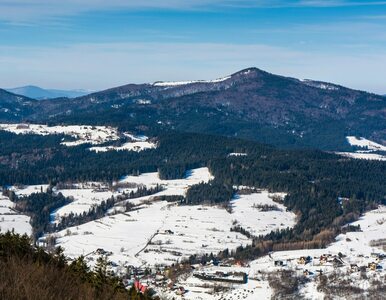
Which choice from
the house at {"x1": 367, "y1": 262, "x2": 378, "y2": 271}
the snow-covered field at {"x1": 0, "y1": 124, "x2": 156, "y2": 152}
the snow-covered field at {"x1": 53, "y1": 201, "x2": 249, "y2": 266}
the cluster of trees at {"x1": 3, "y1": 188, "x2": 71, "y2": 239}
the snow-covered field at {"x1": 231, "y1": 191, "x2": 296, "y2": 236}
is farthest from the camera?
the snow-covered field at {"x1": 0, "y1": 124, "x2": 156, "y2": 152}

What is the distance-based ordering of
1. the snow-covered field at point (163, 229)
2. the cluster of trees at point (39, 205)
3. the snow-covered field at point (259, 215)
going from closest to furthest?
the snow-covered field at point (163, 229) < the snow-covered field at point (259, 215) < the cluster of trees at point (39, 205)

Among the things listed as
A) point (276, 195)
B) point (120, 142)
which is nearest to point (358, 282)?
point (276, 195)

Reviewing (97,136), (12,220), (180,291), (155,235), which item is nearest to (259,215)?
(155,235)

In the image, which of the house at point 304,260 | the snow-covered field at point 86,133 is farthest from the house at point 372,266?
the snow-covered field at point 86,133

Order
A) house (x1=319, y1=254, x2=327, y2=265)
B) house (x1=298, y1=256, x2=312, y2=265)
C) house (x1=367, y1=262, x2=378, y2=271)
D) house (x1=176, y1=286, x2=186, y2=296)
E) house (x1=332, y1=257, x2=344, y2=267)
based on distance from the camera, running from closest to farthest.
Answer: house (x1=176, y1=286, x2=186, y2=296)
house (x1=367, y1=262, x2=378, y2=271)
house (x1=332, y1=257, x2=344, y2=267)
house (x1=319, y1=254, x2=327, y2=265)
house (x1=298, y1=256, x2=312, y2=265)

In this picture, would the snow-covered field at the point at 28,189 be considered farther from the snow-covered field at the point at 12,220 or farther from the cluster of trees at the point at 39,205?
the snow-covered field at the point at 12,220

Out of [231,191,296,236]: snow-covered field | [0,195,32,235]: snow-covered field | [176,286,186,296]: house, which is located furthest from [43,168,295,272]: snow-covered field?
[176,286,186,296]: house

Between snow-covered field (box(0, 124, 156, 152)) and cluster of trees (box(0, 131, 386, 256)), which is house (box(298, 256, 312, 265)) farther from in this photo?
snow-covered field (box(0, 124, 156, 152))

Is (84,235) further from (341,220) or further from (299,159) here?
(299,159)

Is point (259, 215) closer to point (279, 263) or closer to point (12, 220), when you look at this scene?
point (279, 263)
